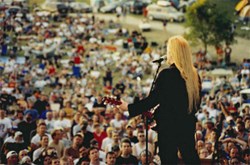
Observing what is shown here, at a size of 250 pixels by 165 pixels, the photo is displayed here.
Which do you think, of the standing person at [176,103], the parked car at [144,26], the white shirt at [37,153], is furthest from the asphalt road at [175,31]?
the standing person at [176,103]

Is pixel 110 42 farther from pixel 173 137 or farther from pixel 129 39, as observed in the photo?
pixel 173 137

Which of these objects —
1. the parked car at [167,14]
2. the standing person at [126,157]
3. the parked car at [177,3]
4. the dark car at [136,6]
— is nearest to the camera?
the standing person at [126,157]

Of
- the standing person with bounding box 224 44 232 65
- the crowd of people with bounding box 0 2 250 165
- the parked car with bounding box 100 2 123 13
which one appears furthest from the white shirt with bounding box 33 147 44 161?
the parked car with bounding box 100 2 123 13

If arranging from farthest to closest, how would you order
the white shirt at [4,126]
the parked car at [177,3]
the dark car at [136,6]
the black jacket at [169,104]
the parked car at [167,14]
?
the dark car at [136,6]
the parked car at [177,3]
the parked car at [167,14]
the white shirt at [4,126]
the black jacket at [169,104]

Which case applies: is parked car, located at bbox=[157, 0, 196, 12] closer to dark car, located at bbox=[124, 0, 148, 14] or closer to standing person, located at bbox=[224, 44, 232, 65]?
dark car, located at bbox=[124, 0, 148, 14]

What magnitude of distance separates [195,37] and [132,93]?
11454mm

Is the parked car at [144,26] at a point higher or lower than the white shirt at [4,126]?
lower

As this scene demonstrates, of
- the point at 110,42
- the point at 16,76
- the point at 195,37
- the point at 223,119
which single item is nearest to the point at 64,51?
the point at 110,42

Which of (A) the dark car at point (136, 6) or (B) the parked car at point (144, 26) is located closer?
(B) the parked car at point (144, 26)

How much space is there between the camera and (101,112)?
1478cm

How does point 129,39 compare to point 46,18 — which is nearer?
point 129,39

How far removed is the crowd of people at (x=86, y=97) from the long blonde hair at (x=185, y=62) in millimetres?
567

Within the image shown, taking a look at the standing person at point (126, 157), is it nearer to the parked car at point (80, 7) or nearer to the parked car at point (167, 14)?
the parked car at point (167, 14)

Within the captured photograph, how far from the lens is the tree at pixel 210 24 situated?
118ft
